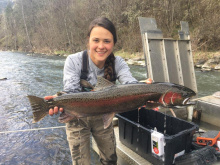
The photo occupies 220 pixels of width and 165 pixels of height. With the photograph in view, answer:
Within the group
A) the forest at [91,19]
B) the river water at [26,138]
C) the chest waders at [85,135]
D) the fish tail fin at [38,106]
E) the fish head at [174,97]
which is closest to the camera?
the fish tail fin at [38,106]

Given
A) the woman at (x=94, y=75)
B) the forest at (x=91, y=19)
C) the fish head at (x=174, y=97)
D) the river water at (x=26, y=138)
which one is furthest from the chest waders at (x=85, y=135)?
the forest at (x=91, y=19)

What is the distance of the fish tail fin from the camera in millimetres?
2105

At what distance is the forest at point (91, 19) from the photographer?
19.1m

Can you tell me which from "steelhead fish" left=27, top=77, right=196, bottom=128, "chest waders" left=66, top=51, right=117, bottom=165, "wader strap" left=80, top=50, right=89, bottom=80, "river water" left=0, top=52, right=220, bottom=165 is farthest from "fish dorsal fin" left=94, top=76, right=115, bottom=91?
"river water" left=0, top=52, right=220, bottom=165

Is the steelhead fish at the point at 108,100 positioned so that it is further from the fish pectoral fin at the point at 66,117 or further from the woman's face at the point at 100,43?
the woman's face at the point at 100,43

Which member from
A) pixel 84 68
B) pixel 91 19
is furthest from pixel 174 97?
pixel 91 19

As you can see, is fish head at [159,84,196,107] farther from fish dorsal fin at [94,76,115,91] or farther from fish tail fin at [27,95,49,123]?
fish tail fin at [27,95,49,123]

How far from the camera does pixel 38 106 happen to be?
6.95ft

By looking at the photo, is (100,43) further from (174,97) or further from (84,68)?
(174,97)

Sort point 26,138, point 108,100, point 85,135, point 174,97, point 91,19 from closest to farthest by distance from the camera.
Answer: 1. point 108,100
2. point 174,97
3. point 85,135
4. point 26,138
5. point 91,19

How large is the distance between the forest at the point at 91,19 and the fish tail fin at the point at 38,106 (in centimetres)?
1879

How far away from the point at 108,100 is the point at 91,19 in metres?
34.1

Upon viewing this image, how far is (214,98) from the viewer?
5.16 metres

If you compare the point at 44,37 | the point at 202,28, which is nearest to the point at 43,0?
the point at 44,37
